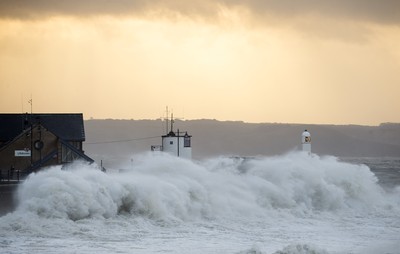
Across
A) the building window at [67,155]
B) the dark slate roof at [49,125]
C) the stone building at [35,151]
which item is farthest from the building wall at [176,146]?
the dark slate roof at [49,125]

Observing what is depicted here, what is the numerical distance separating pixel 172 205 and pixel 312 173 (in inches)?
487

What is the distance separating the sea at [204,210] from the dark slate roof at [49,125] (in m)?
6.44

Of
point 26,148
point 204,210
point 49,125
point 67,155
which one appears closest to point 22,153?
point 26,148

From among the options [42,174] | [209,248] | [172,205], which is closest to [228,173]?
[172,205]

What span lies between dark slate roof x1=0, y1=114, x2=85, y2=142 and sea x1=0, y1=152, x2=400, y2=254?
6443 millimetres

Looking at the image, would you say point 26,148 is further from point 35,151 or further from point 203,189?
point 203,189

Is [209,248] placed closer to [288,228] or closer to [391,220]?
[288,228]

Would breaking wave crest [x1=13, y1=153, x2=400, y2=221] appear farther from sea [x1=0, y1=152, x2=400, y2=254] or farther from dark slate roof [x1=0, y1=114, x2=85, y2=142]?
dark slate roof [x1=0, y1=114, x2=85, y2=142]

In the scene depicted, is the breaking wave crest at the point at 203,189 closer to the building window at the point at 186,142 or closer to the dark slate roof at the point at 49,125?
the building window at the point at 186,142

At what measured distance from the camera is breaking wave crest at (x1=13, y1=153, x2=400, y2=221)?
34.7 metres

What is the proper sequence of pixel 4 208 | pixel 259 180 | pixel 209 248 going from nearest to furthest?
pixel 209 248
pixel 4 208
pixel 259 180

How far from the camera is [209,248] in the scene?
98.2 ft

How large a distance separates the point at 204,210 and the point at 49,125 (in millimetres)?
13832

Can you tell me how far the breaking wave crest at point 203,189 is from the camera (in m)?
34.7
